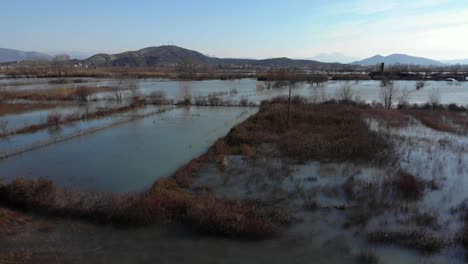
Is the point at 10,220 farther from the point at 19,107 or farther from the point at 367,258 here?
the point at 19,107

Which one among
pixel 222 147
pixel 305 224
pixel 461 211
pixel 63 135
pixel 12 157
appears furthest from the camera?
pixel 63 135

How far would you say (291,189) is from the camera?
11.3 m

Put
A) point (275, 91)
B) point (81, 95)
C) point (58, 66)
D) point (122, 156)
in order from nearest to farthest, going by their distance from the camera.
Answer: point (122, 156), point (81, 95), point (275, 91), point (58, 66)

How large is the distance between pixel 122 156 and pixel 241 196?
707 centimetres

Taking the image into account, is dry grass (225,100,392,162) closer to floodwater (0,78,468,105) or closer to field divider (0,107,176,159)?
field divider (0,107,176,159)

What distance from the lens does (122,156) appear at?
50.0 ft

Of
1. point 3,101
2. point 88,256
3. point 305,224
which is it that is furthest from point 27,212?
point 3,101

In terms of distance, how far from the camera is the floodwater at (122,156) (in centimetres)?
1232

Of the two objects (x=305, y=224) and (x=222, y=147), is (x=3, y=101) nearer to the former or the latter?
(x=222, y=147)

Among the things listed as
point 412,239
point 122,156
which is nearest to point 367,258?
point 412,239

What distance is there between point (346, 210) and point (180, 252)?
489cm

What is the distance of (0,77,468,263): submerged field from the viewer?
25.3 feet

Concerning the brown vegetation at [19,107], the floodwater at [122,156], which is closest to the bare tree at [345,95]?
the floodwater at [122,156]

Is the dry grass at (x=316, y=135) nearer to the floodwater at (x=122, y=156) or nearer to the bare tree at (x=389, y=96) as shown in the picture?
the floodwater at (x=122, y=156)
